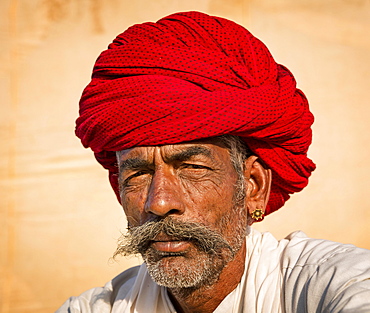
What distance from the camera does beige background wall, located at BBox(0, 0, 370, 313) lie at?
15.0 feet

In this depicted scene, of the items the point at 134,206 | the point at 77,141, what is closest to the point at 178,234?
the point at 134,206

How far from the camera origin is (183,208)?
2486mm

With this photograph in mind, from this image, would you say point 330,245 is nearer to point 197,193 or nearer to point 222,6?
point 197,193

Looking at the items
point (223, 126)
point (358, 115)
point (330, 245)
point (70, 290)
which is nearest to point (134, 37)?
point (223, 126)

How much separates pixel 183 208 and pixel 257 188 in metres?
0.49

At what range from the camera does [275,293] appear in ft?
8.17

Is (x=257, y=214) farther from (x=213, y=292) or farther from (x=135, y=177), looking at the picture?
(x=135, y=177)

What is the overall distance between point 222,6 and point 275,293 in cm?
299

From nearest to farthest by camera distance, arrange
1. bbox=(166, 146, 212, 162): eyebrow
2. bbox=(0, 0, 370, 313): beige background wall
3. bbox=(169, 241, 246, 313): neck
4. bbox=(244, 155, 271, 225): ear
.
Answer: bbox=(166, 146, 212, 162): eyebrow
bbox=(169, 241, 246, 313): neck
bbox=(244, 155, 271, 225): ear
bbox=(0, 0, 370, 313): beige background wall

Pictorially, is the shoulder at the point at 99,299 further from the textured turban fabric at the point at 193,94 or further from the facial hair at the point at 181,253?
the textured turban fabric at the point at 193,94

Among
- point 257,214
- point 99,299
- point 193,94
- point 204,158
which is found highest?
Result: point 193,94

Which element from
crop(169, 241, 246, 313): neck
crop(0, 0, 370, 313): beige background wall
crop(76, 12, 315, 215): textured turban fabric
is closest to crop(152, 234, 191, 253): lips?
crop(169, 241, 246, 313): neck

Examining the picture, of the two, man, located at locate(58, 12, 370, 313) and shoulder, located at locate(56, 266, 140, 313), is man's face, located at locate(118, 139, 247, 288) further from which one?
shoulder, located at locate(56, 266, 140, 313)

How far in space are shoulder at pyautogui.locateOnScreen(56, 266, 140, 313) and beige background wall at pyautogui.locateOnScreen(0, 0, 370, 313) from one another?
171 centimetres
